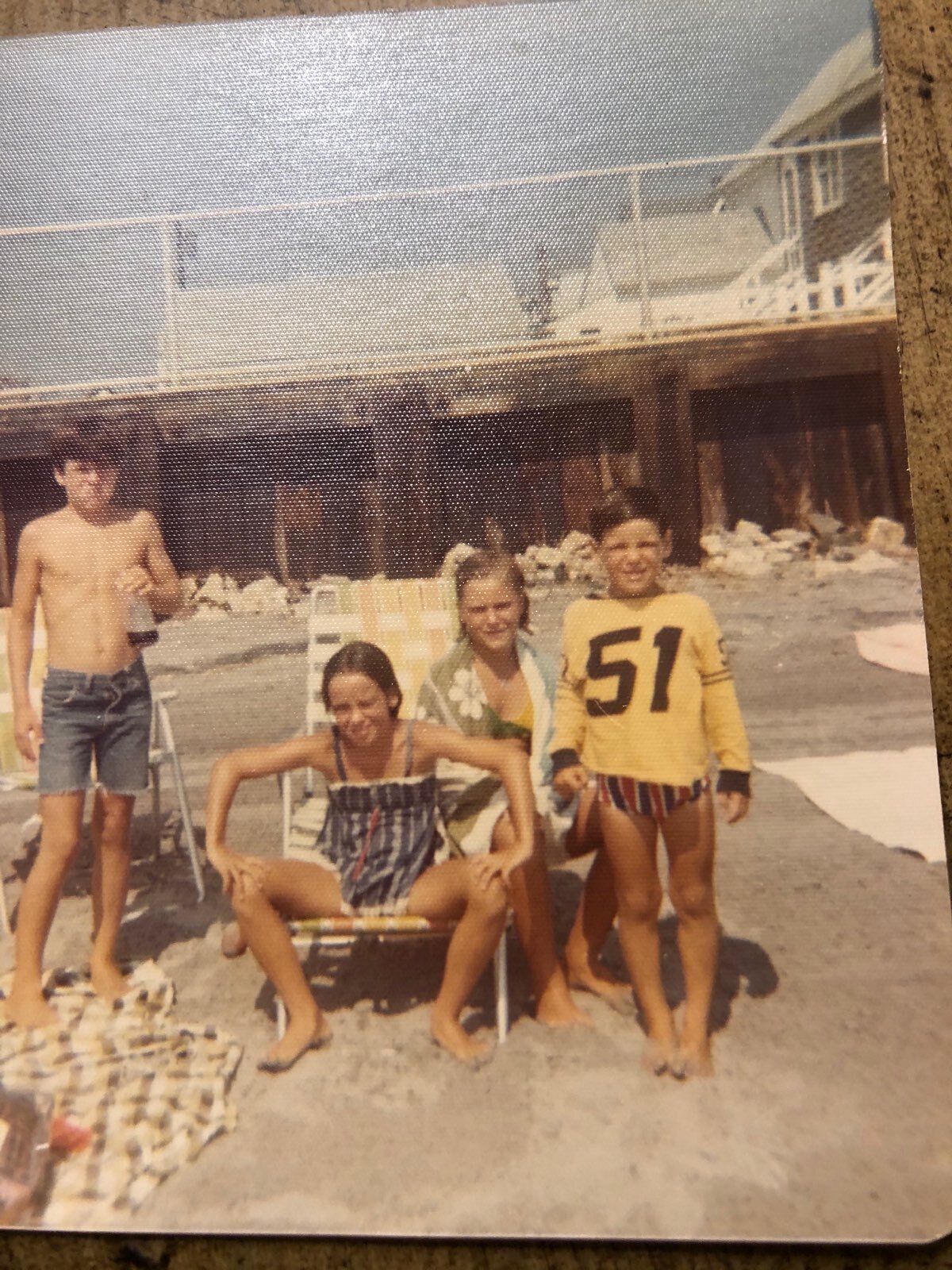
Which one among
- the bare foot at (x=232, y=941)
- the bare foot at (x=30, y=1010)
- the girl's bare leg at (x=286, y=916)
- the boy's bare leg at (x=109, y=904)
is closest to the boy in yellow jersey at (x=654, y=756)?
the girl's bare leg at (x=286, y=916)

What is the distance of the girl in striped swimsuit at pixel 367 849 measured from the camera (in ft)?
3.44

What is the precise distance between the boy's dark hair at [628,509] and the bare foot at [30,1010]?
36.0 inches

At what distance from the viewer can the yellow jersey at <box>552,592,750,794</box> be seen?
1.04 m

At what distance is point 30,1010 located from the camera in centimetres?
108

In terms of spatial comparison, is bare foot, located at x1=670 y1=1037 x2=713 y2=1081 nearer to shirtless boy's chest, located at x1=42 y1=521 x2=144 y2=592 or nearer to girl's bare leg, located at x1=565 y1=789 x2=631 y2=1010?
girl's bare leg, located at x1=565 y1=789 x2=631 y2=1010

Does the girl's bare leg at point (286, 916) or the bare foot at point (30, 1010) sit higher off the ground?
the girl's bare leg at point (286, 916)

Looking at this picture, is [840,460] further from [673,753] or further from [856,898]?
[856,898]

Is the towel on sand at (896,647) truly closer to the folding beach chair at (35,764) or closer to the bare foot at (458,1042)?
the bare foot at (458,1042)

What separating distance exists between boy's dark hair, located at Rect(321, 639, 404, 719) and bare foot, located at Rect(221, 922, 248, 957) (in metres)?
0.30

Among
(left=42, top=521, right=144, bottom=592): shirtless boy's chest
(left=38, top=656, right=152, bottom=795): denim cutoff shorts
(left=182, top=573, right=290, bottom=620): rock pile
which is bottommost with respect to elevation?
(left=38, top=656, right=152, bottom=795): denim cutoff shorts

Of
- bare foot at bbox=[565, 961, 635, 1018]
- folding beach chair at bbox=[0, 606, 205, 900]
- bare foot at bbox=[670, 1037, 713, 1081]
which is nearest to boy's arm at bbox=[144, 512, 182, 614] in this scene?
folding beach chair at bbox=[0, 606, 205, 900]

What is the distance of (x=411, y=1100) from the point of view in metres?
1.03

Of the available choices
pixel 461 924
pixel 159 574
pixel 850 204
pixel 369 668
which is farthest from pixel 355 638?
pixel 850 204

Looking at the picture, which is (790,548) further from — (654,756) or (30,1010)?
(30,1010)
